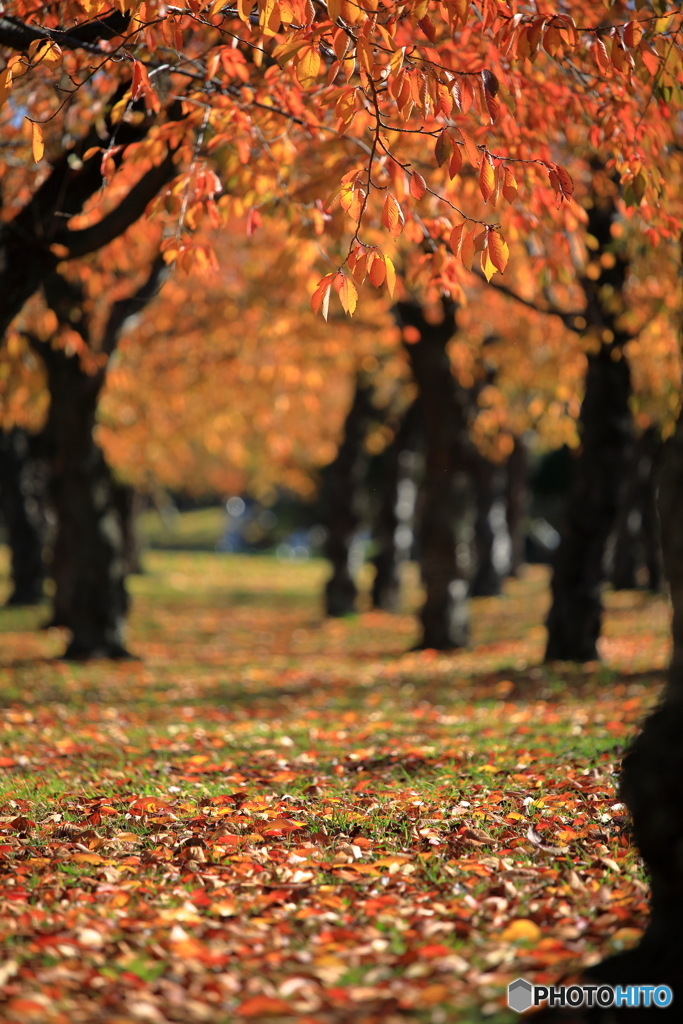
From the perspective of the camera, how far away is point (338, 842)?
4.75 metres

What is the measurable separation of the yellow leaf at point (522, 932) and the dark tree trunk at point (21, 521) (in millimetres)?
16328

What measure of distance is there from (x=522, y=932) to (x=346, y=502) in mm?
15365

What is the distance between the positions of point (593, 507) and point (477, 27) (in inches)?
240

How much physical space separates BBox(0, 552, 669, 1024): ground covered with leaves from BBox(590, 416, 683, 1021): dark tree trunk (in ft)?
1.34

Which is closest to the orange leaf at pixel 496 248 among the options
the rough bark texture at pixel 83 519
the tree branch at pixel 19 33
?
the tree branch at pixel 19 33

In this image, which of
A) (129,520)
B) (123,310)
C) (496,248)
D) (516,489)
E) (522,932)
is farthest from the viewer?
(516,489)

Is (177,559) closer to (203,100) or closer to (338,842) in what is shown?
(203,100)

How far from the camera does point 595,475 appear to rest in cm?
1088

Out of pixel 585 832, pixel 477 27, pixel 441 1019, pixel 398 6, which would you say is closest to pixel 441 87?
pixel 398 6

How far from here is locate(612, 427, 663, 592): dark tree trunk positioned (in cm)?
1911

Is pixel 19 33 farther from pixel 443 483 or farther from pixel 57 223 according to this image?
pixel 443 483

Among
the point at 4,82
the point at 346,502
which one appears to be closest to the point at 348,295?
the point at 4,82

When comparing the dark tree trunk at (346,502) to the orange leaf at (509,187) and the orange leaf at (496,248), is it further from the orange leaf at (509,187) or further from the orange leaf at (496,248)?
the orange leaf at (496,248)

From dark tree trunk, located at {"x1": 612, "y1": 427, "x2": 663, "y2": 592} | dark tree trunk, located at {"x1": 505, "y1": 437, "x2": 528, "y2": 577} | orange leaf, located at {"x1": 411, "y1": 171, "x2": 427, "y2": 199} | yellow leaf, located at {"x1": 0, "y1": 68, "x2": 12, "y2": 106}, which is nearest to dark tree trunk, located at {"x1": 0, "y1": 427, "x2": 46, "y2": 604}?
dark tree trunk, located at {"x1": 505, "y1": 437, "x2": 528, "y2": 577}
